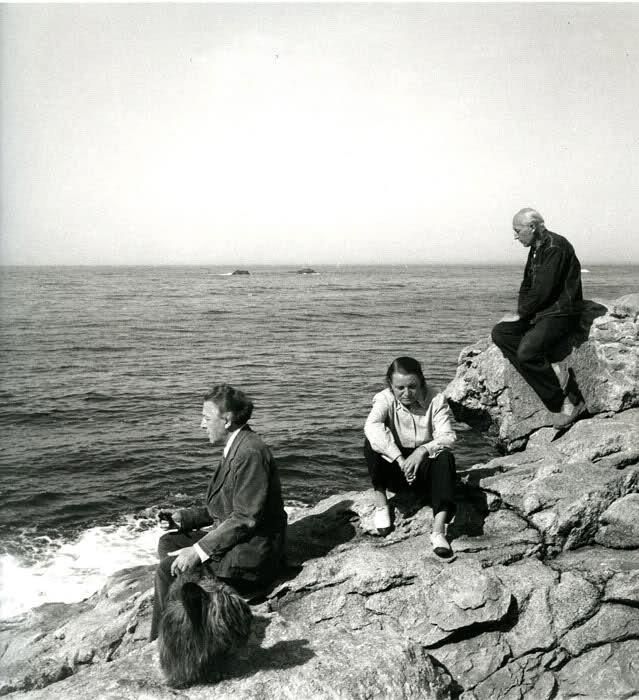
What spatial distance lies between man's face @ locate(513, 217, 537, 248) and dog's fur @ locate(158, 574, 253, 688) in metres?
6.42

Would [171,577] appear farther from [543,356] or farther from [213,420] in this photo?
[543,356]

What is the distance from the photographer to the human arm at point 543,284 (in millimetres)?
8578

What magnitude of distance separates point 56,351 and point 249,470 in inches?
1449

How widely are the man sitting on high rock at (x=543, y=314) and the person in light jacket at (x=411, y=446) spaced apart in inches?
119

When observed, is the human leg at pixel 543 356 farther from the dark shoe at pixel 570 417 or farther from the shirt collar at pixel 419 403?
the shirt collar at pixel 419 403

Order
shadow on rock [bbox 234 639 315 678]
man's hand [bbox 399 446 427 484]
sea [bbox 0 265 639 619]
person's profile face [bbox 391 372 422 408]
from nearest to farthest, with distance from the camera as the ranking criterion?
shadow on rock [bbox 234 639 315 678], man's hand [bbox 399 446 427 484], person's profile face [bbox 391 372 422 408], sea [bbox 0 265 639 619]

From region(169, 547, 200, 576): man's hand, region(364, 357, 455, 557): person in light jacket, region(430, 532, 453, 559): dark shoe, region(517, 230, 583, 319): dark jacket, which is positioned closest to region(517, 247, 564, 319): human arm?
region(517, 230, 583, 319): dark jacket

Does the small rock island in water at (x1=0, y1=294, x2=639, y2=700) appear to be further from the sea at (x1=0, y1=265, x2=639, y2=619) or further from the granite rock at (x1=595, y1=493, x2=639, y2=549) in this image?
the sea at (x1=0, y1=265, x2=639, y2=619)

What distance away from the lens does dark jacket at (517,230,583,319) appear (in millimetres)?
8609

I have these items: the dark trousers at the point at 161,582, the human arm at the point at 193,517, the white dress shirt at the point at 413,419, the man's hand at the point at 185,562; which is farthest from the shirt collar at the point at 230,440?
the white dress shirt at the point at 413,419

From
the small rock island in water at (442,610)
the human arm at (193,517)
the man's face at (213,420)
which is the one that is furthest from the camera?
the human arm at (193,517)

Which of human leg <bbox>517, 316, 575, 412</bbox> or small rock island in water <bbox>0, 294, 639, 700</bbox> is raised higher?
human leg <bbox>517, 316, 575, 412</bbox>

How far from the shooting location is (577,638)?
5539mm

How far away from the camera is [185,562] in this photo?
207 inches
